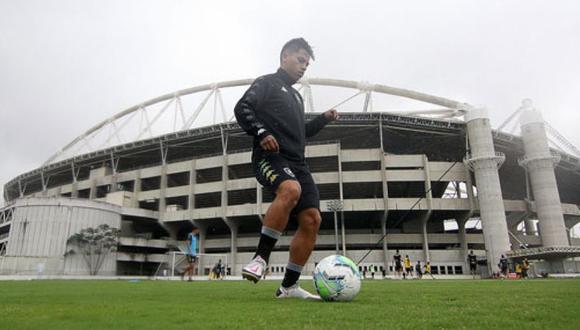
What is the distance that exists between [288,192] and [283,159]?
48cm

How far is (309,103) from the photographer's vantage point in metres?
47.2

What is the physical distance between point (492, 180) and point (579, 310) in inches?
1463

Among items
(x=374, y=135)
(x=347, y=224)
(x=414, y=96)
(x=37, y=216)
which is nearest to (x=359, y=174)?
(x=374, y=135)

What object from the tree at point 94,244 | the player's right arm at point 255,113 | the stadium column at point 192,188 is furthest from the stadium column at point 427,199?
the player's right arm at point 255,113

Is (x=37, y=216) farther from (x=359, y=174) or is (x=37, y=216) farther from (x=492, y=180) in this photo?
(x=492, y=180)

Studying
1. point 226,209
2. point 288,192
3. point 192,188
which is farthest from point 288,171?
point 192,188

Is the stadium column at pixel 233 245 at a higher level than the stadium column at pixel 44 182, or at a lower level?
lower

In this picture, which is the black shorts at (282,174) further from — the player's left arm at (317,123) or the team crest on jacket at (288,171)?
the player's left arm at (317,123)

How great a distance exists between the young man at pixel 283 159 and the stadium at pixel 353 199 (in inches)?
1173

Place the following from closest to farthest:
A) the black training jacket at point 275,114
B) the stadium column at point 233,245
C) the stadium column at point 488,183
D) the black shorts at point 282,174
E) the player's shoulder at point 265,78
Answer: the black shorts at point 282,174
the black training jacket at point 275,114
the player's shoulder at point 265,78
the stadium column at point 488,183
the stadium column at point 233,245

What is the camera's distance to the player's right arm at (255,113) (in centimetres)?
368

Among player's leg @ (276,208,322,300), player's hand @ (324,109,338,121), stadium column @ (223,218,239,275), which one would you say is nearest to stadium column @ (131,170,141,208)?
stadium column @ (223,218,239,275)

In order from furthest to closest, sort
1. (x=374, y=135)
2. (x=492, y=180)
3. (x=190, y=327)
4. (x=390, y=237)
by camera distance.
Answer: (x=374, y=135)
(x=390, y=237)
(x=492, y=180)
(x=190, y=327)

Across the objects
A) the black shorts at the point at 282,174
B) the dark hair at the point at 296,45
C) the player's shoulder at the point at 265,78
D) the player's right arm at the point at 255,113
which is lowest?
the black shorts at the point at 282,174
